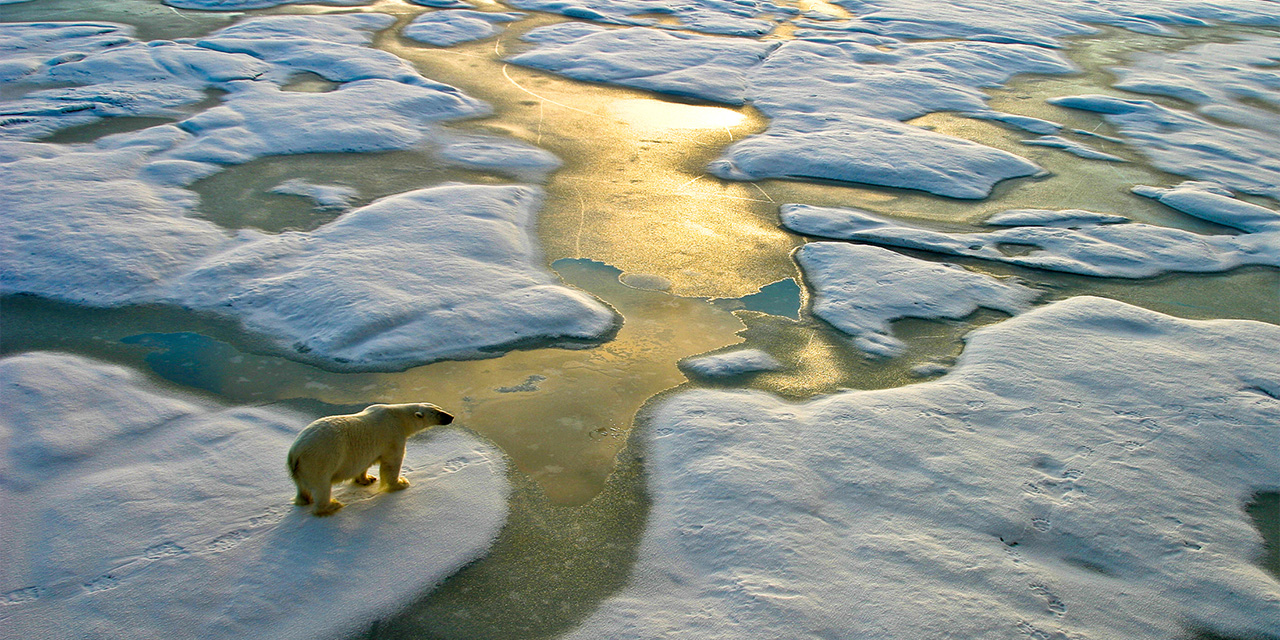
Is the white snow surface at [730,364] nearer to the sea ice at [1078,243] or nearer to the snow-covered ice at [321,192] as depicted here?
the sea ice at [1078,243]

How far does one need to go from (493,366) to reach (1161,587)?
334 centimetres

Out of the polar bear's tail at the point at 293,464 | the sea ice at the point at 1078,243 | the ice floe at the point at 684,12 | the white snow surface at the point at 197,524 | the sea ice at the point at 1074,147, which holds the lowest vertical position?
the white snow surface at the point at 197,524

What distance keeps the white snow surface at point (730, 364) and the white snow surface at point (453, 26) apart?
8638mm

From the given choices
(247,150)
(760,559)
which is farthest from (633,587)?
(247,150)

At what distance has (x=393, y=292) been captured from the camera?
195 inches

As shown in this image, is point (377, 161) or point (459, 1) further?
point (459, 1)

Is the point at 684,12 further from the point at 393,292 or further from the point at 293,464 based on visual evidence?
the point at 293,464

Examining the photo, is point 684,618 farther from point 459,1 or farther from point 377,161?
point 459,1

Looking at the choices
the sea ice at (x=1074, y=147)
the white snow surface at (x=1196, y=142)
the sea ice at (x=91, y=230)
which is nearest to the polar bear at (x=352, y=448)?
the sea ice at (x=91, y=230)

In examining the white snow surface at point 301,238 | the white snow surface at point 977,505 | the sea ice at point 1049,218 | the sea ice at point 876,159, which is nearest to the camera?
the white snow surface at point 977,505

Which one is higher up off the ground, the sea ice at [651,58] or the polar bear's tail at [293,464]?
the sea ice at [651,58]

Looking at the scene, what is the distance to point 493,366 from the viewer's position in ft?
14.7

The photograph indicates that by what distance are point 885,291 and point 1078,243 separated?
215 cm

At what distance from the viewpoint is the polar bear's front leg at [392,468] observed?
3371 millimetres
